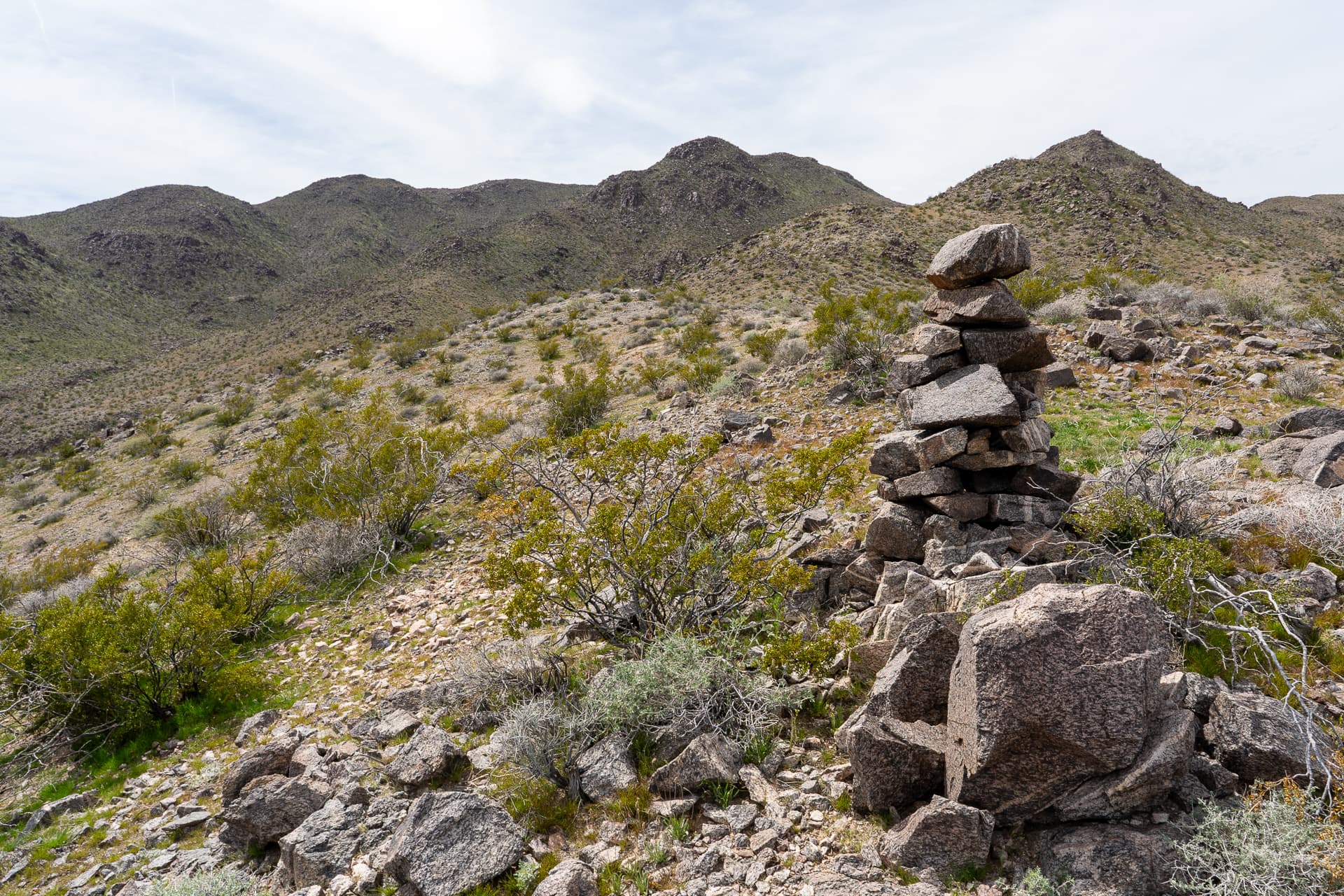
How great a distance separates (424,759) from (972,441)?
6189mm

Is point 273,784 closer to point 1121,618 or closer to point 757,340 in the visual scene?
point 1121,618

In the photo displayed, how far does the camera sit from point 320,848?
4121 mm

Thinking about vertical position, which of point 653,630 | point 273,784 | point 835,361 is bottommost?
point 273,784

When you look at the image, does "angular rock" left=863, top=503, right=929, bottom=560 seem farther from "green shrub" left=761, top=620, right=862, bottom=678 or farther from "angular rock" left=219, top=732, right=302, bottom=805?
"angular rock" left=219, top=732, right=302, bottom=805

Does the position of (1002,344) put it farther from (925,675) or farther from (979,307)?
(925,675)

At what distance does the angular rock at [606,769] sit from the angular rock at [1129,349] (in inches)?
535

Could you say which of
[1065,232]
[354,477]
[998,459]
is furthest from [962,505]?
[1065,232]

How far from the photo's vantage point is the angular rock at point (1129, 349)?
12.4 meters

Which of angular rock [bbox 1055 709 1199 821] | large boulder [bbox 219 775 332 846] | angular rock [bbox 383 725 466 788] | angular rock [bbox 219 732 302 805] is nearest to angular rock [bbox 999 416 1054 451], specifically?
angular rock [bbox 1055 709 1199 821]

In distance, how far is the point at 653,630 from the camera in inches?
229

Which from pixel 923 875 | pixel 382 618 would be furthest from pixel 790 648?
pixel 382 618

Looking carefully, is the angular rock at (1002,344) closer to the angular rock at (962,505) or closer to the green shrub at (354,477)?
the angular rock at (962,505)

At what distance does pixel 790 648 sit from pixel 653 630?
1519mm

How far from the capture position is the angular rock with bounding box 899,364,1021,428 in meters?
6.03
